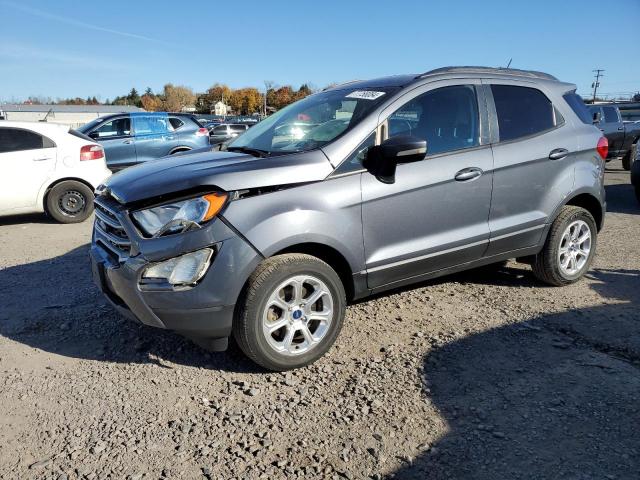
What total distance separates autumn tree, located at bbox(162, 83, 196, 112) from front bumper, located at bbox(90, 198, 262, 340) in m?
124

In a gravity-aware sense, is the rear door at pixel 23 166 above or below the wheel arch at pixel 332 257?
above

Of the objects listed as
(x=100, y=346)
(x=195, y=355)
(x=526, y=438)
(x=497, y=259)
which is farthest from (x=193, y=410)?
(x=497, y=259)

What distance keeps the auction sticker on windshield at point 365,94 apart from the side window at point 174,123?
9009 mm

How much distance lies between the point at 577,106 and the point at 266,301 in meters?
3.51

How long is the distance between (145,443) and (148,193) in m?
1.39

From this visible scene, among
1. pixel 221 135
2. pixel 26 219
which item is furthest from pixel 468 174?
pixel 26 219

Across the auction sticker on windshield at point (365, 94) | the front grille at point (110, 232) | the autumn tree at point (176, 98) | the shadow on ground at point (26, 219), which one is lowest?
the shadow on ground at point (26, 219)

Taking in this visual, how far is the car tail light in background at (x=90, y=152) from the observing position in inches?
305

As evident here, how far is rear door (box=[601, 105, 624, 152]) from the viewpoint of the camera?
44.9 feet

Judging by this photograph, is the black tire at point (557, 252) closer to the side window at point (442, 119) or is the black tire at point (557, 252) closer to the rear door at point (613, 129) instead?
A: the side window at point (442, 119)

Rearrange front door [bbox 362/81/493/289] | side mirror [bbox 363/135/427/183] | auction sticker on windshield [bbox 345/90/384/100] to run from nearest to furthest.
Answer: side mirror [bbox 363/135/427/183], front door [bbox 362/81/493/289], auction sticker on windshield [bbox 345/90/384/100]

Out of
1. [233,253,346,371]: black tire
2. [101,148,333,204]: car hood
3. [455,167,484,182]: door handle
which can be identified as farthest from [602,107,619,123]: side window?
[233,253,346,371]: black tire

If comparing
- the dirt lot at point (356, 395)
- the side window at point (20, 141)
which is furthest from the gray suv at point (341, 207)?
the side window at point (20, 141)

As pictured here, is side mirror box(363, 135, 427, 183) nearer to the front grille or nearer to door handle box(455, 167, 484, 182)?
door handle box(455, 167, 484, 182)
